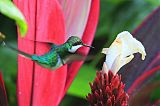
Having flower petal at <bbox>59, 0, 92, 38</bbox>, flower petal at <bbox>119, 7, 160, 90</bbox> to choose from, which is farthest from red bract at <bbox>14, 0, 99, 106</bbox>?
flower petal at <bbox>119, 7, 160, 90</bbox>

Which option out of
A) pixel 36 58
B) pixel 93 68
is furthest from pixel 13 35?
pixel 36 58

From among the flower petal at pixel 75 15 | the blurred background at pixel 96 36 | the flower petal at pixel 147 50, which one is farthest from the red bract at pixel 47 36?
the blurred background at pixel 96 36

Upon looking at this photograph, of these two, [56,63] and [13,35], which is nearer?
[56,63]

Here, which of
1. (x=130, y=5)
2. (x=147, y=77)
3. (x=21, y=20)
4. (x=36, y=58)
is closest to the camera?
(x=21, y=20)

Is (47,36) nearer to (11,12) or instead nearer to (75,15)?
(75,15)

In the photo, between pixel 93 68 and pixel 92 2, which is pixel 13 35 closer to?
pixel 93 68

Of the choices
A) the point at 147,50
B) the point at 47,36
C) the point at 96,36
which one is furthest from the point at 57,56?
the point at 96,36
